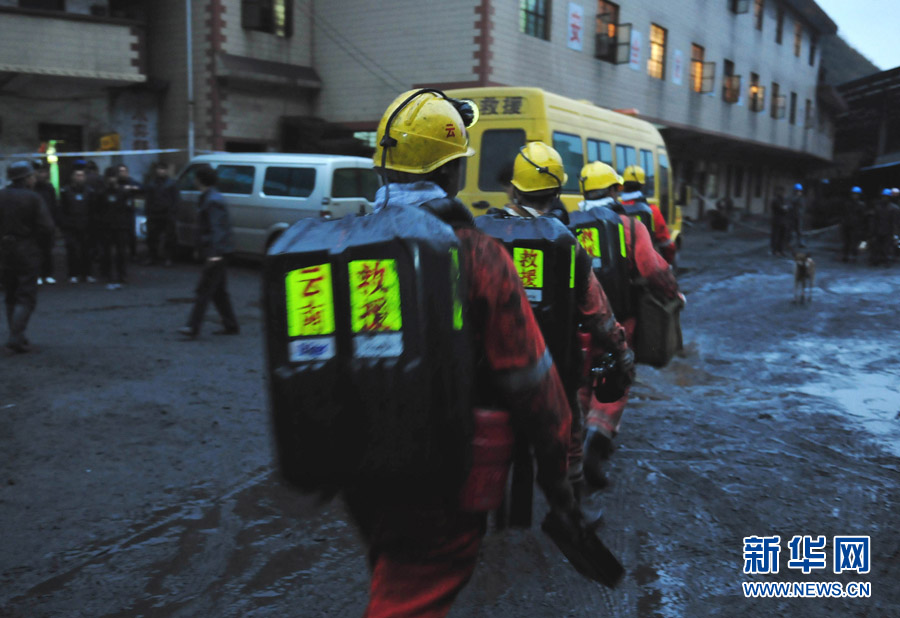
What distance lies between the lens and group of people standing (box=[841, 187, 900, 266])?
18.5 m

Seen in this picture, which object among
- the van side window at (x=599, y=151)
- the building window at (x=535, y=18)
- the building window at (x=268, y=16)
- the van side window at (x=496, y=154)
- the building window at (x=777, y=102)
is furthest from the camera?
the building window at (x=777, y=102)

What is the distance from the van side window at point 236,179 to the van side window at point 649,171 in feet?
22.5

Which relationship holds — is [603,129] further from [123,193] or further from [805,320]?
[123,193]

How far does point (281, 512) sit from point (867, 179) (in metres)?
38.8

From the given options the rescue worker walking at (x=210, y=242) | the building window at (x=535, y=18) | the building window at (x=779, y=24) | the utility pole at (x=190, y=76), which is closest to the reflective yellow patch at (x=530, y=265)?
the rescue worker walking at (x=210, y=242)

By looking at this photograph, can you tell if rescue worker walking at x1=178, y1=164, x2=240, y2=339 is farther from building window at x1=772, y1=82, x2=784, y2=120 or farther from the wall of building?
building window at x1=772, y1=82, x2=784, y2=120

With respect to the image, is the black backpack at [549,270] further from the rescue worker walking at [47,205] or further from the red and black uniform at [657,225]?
A: the rescue worker walking at [47,205]

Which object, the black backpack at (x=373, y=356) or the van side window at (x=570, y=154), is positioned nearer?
the black backpack at (x=373, y=356)

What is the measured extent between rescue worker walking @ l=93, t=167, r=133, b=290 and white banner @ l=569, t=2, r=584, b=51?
12.7m

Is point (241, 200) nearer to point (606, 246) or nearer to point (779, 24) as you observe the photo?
point (606, 246)

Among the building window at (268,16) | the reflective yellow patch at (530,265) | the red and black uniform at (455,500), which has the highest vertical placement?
the building window at (268,16)

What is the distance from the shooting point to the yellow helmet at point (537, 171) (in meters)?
3.55

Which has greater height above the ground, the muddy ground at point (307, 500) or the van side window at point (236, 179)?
the van side window at point (236, 179)

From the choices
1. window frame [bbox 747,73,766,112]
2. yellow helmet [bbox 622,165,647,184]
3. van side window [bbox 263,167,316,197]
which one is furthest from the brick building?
yellow helmet [bbox 622,165,647,184]
